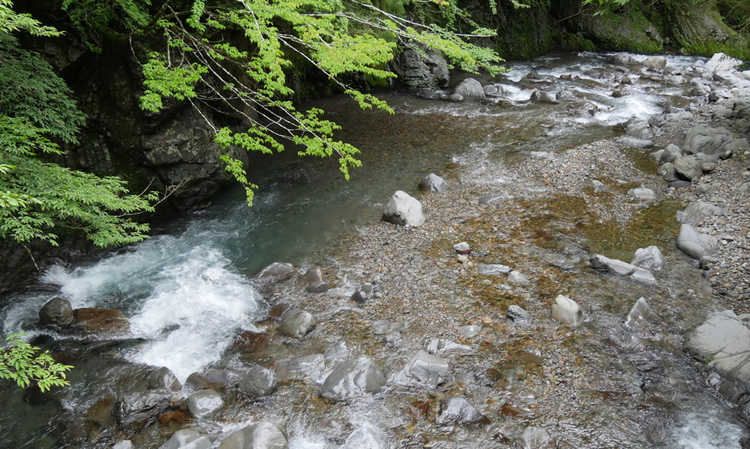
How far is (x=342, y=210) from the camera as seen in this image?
33.8 ft

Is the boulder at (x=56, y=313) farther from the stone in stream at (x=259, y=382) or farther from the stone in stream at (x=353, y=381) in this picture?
the stone in stream at (x=353, y=381)

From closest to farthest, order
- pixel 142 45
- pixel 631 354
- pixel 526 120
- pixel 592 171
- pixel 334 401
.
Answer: pixel 334 401 → pixel 631 354 → pixel 142 45 → pixel 592 171 → pixel 526 120

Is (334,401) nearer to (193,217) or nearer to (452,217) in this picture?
(452,217)

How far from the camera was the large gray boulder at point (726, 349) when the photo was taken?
5.50 meters

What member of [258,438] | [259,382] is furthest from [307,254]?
[258,438]

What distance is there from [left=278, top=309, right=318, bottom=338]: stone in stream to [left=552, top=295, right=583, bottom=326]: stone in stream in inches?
142

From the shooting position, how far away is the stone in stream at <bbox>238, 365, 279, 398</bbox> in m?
5.83

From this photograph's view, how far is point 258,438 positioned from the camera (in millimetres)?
5051

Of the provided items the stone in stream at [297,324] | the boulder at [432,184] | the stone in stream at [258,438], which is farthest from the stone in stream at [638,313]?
the boulder at [432,184]

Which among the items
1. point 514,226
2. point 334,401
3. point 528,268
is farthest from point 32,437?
point 514,226

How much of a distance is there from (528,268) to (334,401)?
4106 millimetres

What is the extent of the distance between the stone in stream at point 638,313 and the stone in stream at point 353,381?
3611 mm

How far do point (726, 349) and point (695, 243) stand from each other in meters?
2.72

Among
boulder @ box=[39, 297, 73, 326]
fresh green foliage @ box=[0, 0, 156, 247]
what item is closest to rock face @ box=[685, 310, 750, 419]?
fresh green foliage @ box=[0, 0, 156, 247]
